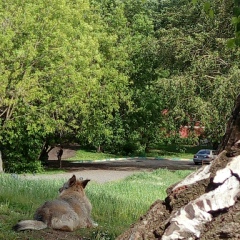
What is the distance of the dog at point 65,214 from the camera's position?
8117mm

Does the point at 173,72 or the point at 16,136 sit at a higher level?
the point at 173,72

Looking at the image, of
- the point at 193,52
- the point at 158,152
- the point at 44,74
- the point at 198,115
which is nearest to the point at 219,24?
the point at 193,52

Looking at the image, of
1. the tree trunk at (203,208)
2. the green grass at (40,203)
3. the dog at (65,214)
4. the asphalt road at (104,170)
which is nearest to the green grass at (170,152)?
the asphalt road at (104,170)

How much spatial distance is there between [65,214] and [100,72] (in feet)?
86.0

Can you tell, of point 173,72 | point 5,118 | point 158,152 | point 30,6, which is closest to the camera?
point 30,6

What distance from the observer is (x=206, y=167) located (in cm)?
340

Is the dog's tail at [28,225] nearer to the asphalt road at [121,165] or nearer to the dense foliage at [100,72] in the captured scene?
the dense foliage at [100,72]

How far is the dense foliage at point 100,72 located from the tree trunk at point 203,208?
2304 cm

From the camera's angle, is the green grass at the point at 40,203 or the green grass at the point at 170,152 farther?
the green grass at the point at 170,152

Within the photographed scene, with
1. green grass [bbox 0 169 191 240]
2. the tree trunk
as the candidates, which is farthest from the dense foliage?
the tree trunk

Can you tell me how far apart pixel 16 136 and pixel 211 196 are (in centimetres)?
3173

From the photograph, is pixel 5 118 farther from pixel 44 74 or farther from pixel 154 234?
pixel 154 234

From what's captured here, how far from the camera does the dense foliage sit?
29.6m

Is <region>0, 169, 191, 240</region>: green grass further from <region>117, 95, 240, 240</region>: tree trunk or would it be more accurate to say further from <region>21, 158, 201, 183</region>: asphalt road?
<region>21, 158, 201, 183</region>: asphalt road
